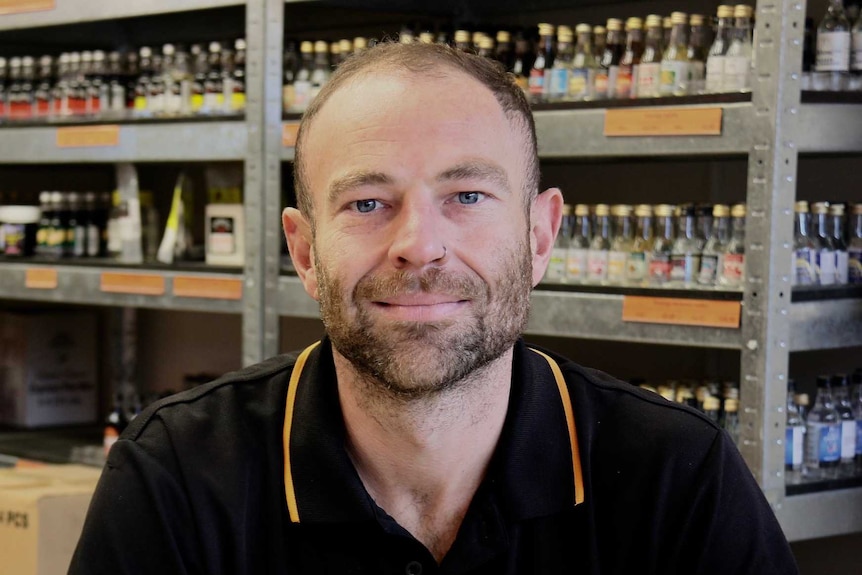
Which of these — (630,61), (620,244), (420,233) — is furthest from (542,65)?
(420,233)

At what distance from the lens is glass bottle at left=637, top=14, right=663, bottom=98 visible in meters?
2.70

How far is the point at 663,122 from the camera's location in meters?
2.54

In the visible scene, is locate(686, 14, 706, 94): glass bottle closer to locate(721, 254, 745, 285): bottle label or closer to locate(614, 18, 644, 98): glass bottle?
locate(614, 18, 644, 98): glass bottle

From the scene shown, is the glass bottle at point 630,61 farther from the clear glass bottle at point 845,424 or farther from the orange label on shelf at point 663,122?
the clear glass bottle at point 845,424

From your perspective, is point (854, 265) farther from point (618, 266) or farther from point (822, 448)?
point (618, 266)

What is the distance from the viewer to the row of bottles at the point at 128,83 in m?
3.46

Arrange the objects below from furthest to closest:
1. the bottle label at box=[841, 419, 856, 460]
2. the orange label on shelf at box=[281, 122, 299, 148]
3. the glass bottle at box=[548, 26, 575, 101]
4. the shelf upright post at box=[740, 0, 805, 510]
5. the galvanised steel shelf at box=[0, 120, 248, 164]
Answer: the galvanised steel shelf at box=[0, 120, 248, 164], the orange label on shelf at box=[281, 122, 299, 148], the glass bottle at box=[548, 26, 575, 101], the bottle label at box=[841, 419, 856, 460], the shelf upright post at box=[740, 0, 805, 510]

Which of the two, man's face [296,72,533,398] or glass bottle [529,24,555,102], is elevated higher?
glass bottle [529,24,555,102]

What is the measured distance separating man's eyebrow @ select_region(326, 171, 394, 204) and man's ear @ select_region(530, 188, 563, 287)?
0.21 meters

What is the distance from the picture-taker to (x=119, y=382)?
440cm

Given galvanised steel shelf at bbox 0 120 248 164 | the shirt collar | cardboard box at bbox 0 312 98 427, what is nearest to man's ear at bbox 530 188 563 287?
the shirt collar

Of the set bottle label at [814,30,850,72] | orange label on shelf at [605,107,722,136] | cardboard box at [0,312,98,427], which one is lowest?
cardboard box at [0,312,98,427]

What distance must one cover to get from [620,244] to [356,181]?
5.42 ft

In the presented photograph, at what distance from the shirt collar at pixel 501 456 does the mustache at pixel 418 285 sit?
181 mm
